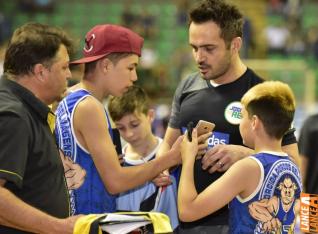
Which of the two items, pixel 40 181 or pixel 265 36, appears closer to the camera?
pixel 40 181

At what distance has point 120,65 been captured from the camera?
3.59 m

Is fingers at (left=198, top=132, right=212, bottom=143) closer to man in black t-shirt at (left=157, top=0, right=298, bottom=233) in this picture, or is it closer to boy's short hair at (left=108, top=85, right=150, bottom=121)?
man in black t-shirt at (left=157, top=0, right=298, bottom=233)

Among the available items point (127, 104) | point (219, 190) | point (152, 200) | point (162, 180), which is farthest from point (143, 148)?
point (219, 190)

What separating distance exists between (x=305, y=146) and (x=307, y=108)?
7.13m

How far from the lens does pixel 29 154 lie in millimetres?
2850

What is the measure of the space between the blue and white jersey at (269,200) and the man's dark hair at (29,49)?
102 cm

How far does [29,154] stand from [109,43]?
92 cm

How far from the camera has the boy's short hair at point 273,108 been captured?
10.8 feet

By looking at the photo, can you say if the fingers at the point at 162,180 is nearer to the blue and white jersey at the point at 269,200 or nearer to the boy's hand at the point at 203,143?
the boy's hand at the point at 203,143

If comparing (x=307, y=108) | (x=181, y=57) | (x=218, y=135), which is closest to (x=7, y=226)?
(x=218, y=135)

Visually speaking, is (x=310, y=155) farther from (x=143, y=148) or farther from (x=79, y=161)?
(x=79, y=161)

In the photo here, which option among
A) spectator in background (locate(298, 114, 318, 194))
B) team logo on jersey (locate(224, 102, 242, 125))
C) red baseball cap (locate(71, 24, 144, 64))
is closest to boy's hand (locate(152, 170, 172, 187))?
team logo on jersey (locate(224, 102, 242, 125))

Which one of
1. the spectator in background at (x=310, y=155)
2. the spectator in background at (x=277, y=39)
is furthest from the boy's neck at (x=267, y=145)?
the spectator in background at (x=277, y=39)

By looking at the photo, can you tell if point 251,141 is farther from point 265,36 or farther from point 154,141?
point 265,36
